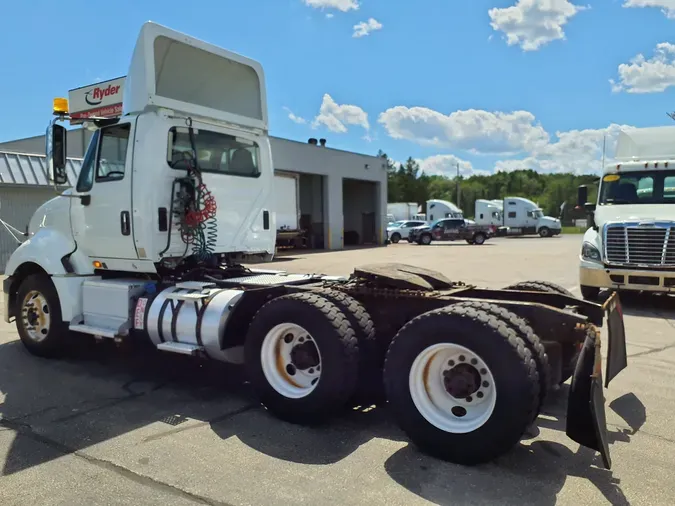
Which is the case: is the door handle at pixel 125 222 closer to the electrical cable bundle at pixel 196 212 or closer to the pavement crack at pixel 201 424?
the electrical cable bundle at pixel 196 212

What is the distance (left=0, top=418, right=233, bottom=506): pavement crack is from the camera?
336cm

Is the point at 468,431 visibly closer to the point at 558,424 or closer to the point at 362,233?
the point at 558,424

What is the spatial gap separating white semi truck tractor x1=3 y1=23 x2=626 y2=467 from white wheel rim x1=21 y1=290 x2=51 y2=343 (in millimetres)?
26

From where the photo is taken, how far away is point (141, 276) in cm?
658

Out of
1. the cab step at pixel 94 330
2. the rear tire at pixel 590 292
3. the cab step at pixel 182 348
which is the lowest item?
the rear tire at pixel 590 292

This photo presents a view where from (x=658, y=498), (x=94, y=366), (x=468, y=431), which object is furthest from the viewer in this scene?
(x=94, y=366)

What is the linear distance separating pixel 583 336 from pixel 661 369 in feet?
10.1

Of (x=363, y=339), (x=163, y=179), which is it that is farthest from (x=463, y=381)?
(x=163, y=179)

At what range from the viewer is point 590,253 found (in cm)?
1003

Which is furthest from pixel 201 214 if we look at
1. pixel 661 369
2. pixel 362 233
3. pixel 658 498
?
pixel 362 233

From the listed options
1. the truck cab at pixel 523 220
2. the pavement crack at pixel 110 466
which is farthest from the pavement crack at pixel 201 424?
the truck cab at pixel 523 220

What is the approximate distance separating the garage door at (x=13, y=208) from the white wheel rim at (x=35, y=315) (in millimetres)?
12217

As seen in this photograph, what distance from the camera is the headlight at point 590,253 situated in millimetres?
9887

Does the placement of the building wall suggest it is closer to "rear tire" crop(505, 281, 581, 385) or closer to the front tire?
the front tire
